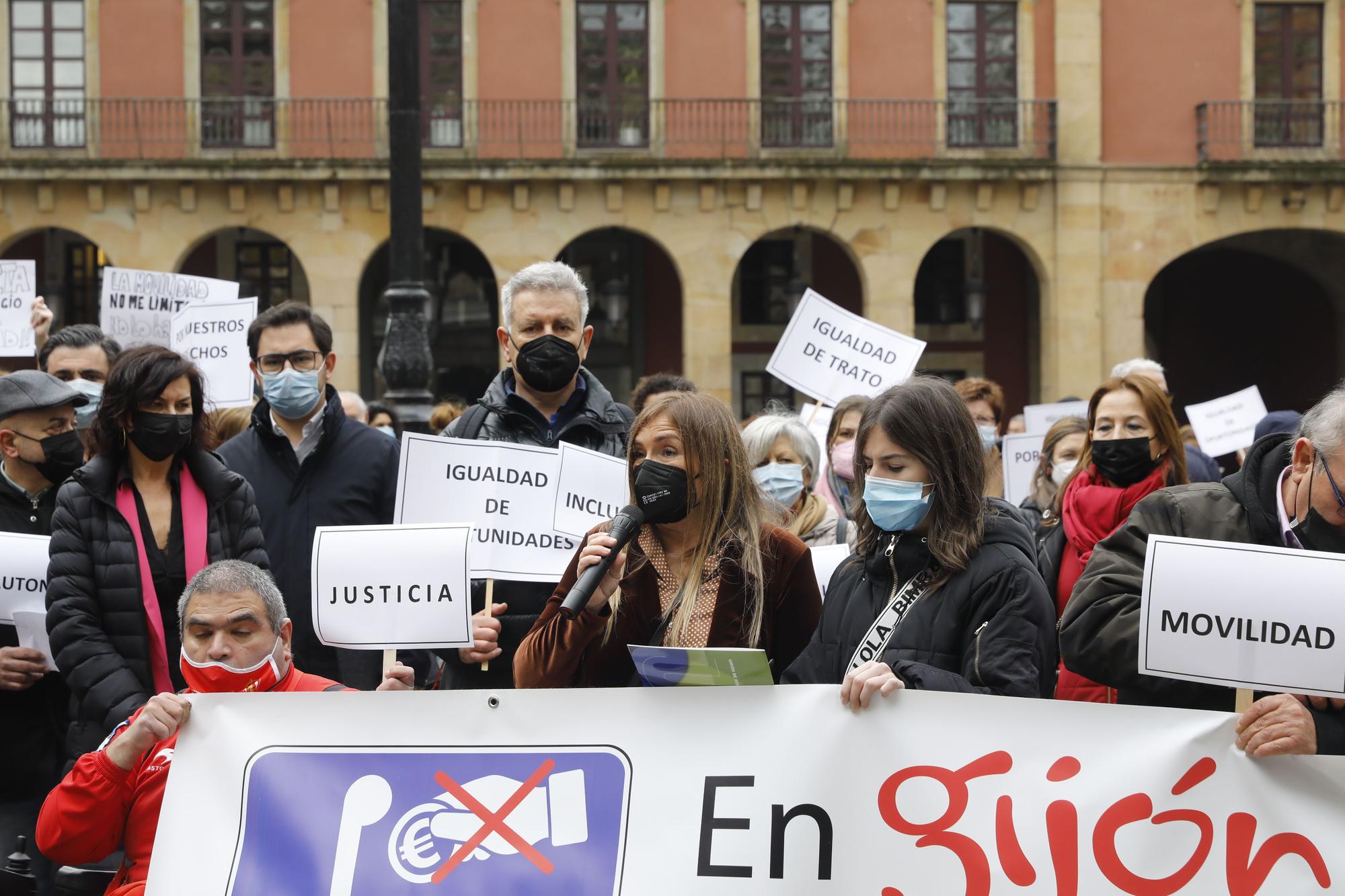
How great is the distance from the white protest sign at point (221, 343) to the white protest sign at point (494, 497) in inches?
172

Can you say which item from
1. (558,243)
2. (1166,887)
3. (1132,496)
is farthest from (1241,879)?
(558,243)

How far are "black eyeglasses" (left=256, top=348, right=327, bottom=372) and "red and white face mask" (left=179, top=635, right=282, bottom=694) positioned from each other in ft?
5.30

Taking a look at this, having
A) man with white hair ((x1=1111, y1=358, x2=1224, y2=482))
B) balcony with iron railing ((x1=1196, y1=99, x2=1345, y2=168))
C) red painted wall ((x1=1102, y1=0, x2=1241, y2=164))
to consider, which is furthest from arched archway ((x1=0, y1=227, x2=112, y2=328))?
man with white hair ((x1=1111, y1=358, x2=1224, y2=482))

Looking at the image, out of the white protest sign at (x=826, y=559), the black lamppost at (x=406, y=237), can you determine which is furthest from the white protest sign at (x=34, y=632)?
the black lamppost at (x=406, y=237)

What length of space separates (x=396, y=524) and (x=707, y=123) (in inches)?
878

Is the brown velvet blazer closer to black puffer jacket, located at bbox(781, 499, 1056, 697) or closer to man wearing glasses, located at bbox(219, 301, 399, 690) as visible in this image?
black puffer jacket, located at bbox(781, 499, 1056, 697)

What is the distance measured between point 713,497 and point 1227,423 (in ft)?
28.5

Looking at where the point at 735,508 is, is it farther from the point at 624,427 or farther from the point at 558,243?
the point at 558,243

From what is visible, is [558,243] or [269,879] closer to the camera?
[269,879]

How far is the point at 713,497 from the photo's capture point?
3.67m

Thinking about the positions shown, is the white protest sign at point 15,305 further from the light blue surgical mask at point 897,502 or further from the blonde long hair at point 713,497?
the light blue surgical mask at point 897,502

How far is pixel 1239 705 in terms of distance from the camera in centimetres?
328

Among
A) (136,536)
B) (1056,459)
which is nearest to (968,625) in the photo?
(136,536)

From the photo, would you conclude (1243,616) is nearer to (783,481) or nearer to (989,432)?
(783,481)
